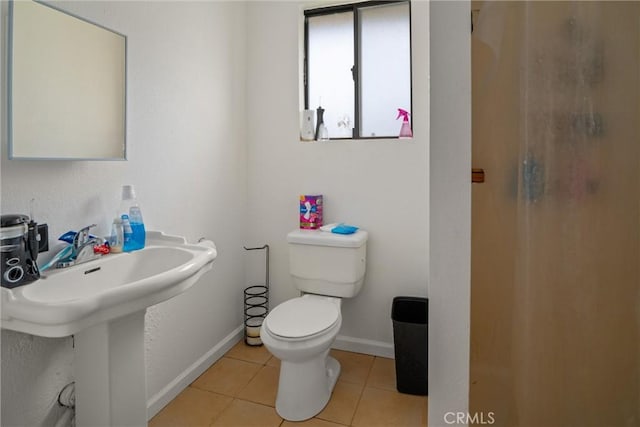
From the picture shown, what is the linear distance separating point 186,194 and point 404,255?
4.11 feet

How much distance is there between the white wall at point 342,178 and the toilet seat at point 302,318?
0.43 metres

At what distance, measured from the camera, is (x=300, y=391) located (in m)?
1.50

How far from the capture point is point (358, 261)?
1839 mm

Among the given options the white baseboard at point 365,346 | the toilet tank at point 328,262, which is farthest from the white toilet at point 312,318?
the white baseboard at point 365,346

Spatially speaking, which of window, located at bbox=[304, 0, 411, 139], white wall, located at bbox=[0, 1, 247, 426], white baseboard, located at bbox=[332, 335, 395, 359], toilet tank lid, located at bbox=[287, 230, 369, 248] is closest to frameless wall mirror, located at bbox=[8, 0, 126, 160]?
white wall, located at bbox=[0, 1, 247, 426]

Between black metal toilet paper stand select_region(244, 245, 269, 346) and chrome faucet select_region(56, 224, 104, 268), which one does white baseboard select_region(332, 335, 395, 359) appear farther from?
chrome faucet select_region(56, 224, 104, 268)

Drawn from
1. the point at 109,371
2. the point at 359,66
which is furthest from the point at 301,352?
the point at 359,66

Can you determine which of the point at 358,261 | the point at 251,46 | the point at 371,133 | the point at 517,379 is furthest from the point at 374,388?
the point at 251,46

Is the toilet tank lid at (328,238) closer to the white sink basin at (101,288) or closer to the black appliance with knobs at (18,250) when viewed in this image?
the white sink basin at (101,288)

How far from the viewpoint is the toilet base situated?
4.90 ft

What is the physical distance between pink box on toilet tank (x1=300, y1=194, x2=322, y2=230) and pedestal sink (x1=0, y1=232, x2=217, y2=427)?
0.82m

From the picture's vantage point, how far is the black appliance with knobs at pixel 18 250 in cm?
86

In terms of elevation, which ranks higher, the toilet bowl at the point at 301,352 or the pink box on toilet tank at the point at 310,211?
the pink box on toilet tank at the point at 310,211

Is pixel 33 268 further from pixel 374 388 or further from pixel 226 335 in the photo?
pixel 374 388
